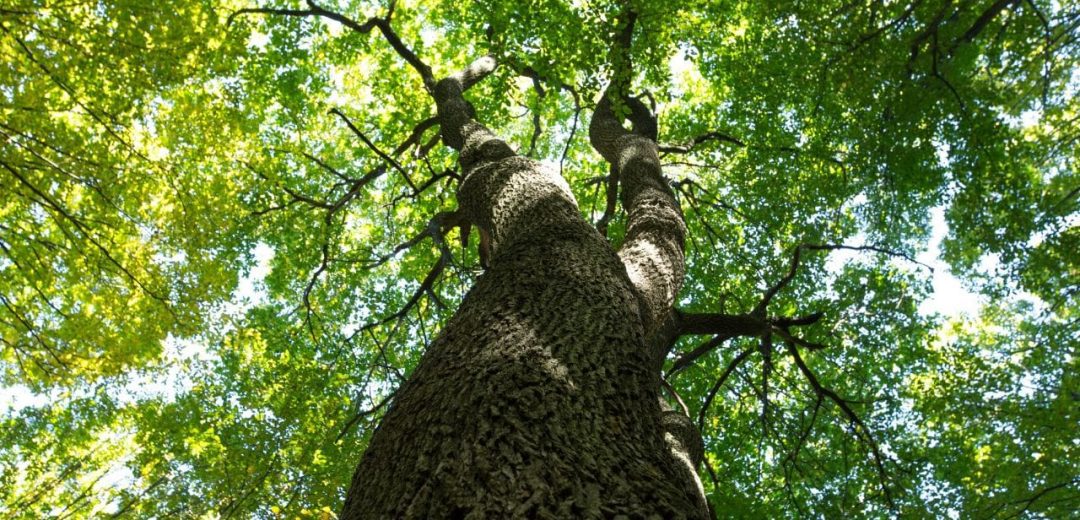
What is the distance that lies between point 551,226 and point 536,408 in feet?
5.32

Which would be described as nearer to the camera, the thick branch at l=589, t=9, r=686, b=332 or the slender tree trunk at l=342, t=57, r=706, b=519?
the slender tree trunk at l=342, t=57, r=706, b=519

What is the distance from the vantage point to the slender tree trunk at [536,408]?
149 cm

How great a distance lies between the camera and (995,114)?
666cm

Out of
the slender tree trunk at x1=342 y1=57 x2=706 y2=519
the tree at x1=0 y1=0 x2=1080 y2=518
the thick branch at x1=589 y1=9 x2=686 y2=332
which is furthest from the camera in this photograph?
the tree at x1=0 y1=0 x2=1080 y2=518

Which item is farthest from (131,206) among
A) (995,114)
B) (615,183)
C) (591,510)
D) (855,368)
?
(995,114)

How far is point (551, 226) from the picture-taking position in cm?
331

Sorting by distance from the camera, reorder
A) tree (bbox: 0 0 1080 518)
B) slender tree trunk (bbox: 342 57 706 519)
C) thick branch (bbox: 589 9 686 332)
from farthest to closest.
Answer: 1. tree (bbox: 0 0 1080 518)
2. thick branch (bbox: 589 9 686 332)
3. slender tree trunk (bbox: 342 57 706 519)

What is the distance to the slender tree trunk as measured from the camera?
1487mm

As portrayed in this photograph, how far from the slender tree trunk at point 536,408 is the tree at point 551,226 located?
5cm

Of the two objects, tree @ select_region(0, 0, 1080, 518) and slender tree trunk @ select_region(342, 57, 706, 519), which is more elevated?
tree @ select_region(0, 0, 1080, 518)

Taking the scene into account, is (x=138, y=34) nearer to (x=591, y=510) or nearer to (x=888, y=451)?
(x=591, y=510)

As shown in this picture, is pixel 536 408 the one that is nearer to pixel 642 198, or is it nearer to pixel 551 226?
pixel 551 226

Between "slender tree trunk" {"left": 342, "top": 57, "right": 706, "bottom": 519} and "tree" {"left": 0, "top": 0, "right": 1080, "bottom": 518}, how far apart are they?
0.05 metres

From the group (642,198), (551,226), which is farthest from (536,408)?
(642,198)
